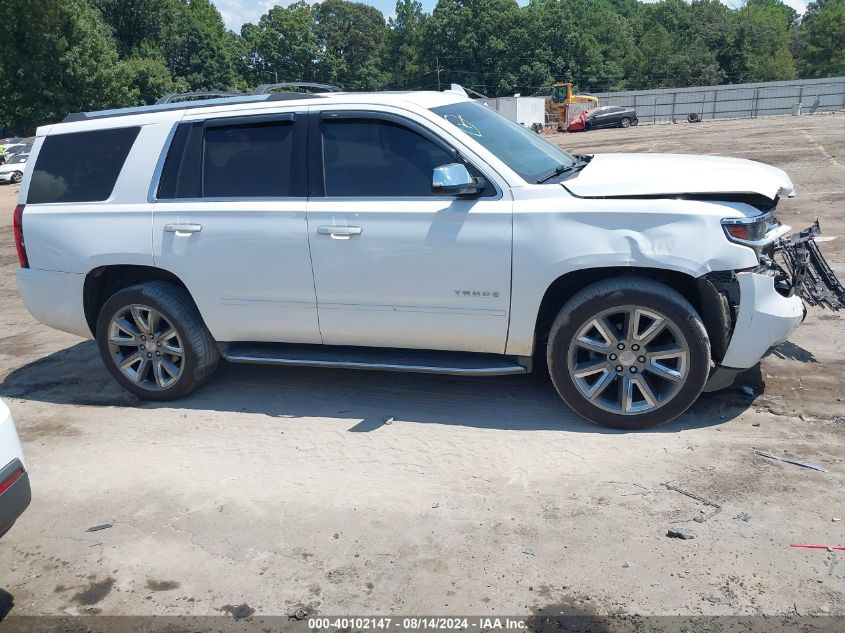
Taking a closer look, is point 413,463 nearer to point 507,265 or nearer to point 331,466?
point 331,466

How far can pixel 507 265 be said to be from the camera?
15.2ft

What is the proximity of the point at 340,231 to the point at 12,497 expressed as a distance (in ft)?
8.06

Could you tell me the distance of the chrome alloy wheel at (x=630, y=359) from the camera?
4.51 m

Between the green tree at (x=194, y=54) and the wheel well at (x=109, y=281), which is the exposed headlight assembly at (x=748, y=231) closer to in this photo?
the wheel well at (x=109, y=281)

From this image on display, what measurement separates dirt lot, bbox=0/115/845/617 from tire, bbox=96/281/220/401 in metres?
0.21

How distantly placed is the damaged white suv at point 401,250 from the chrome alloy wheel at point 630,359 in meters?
0.01

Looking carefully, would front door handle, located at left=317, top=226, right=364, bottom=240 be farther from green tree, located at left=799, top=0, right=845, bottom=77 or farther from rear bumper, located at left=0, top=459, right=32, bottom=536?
green tree, located at left=799, top=0, right=845, bottom=77

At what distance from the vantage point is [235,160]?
17.6 feet

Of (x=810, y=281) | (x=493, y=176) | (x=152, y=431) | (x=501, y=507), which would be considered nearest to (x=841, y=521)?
(x=501, y=507)

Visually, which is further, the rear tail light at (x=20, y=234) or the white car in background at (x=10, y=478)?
the rear tail light at (x=20, y=234)

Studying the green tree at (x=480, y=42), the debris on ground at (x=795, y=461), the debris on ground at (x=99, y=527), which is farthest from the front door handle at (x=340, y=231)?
the green tree at (x=480, y=42)

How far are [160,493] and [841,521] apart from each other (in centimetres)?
364

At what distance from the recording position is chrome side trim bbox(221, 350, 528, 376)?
190 inches

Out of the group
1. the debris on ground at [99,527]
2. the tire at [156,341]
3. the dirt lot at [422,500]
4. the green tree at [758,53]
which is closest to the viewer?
the dirt lot at [422,500]
